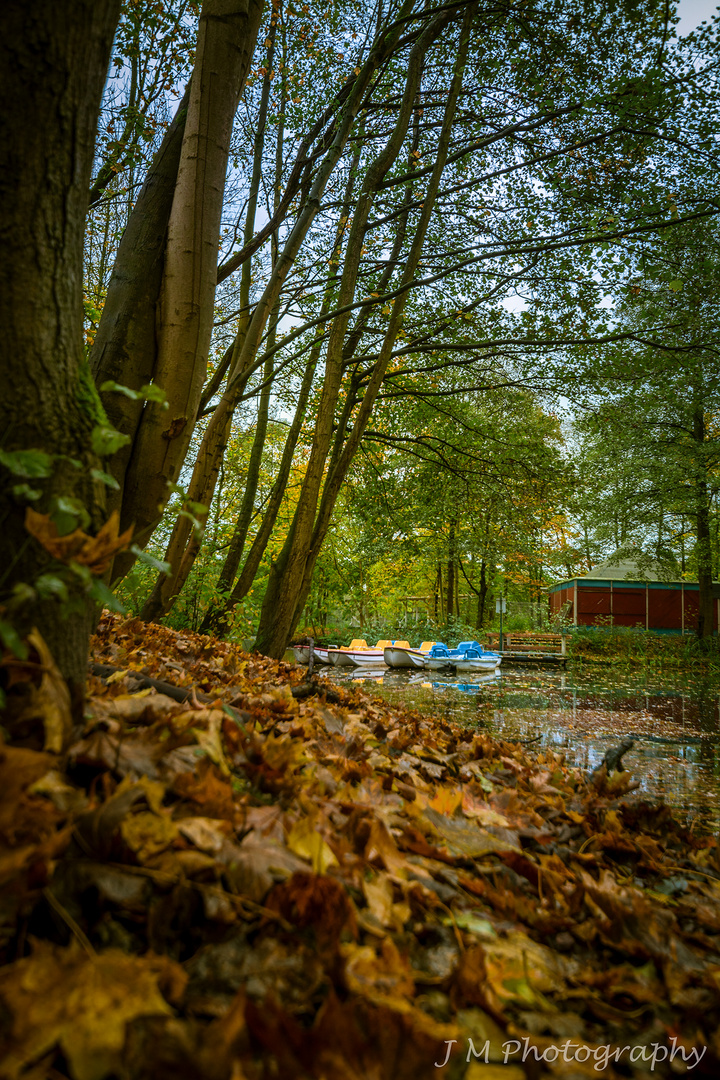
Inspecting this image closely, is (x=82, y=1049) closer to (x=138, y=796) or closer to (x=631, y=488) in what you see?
(x=138, y=796)

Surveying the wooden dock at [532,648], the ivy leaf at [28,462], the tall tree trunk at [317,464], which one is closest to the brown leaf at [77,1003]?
the ivy leaf at [28,462]

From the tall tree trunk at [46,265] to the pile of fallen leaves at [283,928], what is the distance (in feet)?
0.76

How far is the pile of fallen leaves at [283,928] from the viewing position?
2.41 feet

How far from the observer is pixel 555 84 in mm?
6887

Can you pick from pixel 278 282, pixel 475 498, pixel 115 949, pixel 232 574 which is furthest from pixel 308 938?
pixel 475 498

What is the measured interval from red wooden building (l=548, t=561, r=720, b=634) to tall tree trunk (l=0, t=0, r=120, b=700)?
1118 inches

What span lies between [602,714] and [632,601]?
69.0ft

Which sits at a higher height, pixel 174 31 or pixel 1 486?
pixel 174 31

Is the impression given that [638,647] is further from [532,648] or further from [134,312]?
[134,312]

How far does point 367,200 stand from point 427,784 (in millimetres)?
→ 6921

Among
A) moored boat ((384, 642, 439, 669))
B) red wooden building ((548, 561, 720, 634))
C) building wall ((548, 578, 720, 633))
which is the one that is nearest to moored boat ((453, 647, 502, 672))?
moored boat ((384, 642, 439, 669))

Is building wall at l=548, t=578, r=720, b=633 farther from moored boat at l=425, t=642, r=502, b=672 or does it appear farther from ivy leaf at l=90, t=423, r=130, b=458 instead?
ivy leaf at l=90, t=423, r=130, b=458

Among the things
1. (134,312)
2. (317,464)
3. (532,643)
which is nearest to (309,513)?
(317,464)

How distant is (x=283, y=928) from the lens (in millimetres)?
989
